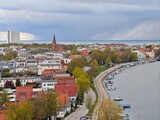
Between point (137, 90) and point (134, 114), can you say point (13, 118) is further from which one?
point (137, 90)

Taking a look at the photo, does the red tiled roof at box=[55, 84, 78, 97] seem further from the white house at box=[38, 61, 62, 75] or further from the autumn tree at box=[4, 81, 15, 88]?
the white house at box=[38, 61, 62, 75]

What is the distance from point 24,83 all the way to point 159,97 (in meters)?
4.57

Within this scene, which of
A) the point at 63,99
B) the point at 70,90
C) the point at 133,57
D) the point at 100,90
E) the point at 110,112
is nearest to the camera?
the point at 110,112

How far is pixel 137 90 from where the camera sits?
13.6 meters

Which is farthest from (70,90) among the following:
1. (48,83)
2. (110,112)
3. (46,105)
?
(110,112)

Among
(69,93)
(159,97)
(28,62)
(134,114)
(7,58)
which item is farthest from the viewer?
(7,58)

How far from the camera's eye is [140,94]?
1260 centimetres

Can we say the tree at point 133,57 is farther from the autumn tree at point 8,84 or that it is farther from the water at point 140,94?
the autumn tree at point 8,84

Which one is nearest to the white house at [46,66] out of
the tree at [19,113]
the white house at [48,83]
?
the white house at [48,83]

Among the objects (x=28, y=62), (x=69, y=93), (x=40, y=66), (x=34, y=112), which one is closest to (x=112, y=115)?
(x=34, y=112)

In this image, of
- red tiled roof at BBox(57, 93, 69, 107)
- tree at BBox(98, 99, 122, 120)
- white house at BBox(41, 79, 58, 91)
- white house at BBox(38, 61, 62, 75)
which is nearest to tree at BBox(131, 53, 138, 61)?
white house at BBox(38, 61, 62, 75)

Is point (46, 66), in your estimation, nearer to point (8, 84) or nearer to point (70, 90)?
point (8, 84)

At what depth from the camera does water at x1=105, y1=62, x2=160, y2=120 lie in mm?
9469

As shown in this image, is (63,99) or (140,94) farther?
(140,94)
